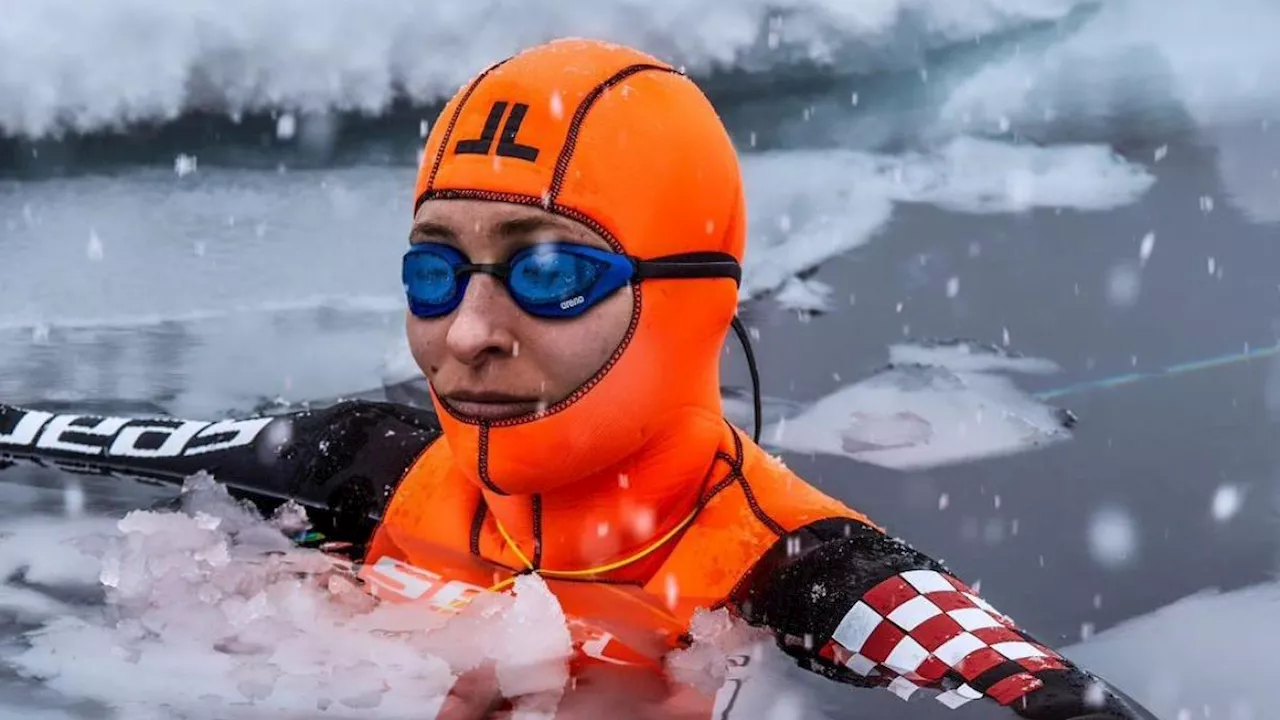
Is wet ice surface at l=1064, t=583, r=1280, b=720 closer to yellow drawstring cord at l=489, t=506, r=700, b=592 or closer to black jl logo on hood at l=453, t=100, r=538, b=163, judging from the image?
yellow drawstring cord at l=489, t=506, r=700, b=592

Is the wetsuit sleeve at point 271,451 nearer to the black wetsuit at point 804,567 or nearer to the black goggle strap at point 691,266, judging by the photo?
the black wetsuit at point 804,567

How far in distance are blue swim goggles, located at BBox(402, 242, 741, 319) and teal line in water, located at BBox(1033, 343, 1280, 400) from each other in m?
2.10

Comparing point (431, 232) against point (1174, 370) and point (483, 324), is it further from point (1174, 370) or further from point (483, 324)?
point (1174, 370)

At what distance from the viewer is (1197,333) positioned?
4008 millimetres

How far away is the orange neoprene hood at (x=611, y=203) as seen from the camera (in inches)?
81.0

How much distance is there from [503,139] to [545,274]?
23cm

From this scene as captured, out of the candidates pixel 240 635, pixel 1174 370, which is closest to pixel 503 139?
pixel 240 635

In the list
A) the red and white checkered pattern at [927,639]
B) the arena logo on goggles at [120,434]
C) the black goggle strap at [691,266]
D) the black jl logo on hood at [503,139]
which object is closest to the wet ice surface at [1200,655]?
the red and white checkered pattern at [927,639]

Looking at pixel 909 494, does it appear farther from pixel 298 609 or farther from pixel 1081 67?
pixel 1081 67

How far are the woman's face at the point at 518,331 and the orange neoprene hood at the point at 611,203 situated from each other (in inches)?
0.7

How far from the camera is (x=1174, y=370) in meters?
3.90

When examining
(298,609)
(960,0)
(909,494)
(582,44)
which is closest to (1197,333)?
(909,494)

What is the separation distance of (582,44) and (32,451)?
185 centimetres

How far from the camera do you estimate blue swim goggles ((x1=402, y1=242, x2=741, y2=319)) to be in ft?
6.61
